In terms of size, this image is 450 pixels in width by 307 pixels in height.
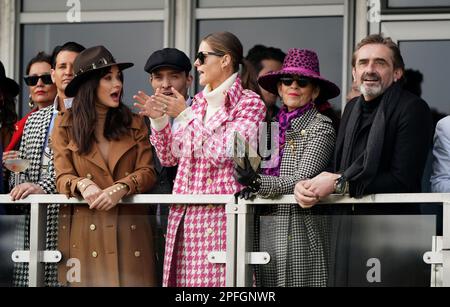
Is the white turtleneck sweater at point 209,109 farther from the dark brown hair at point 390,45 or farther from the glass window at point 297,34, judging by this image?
the glass window at point 297,34

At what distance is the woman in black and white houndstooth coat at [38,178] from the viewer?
10078 millimetres

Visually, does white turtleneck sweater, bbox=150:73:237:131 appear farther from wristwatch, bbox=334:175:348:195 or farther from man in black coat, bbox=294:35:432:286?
wristwatch, bbox=334:175:348:195

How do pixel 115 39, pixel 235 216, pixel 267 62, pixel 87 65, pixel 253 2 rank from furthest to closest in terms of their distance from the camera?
1. pixel 115 39
2. pixel 253 2
3. pixel 267 62
4. pixel 87 65
5. pixel 235 216

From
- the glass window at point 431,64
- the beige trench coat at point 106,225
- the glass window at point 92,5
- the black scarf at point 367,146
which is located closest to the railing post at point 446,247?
the black scarf at point 367,146

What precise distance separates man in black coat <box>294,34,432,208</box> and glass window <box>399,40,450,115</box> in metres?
2.63

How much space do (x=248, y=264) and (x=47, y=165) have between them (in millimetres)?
1758

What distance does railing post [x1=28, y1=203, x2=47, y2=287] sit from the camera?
33.1 feet

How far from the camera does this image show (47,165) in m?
10.5

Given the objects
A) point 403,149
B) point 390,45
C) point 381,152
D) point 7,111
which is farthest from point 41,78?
point 403,149

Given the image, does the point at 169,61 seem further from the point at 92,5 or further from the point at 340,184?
the point at 92,5

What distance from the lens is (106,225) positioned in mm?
9938

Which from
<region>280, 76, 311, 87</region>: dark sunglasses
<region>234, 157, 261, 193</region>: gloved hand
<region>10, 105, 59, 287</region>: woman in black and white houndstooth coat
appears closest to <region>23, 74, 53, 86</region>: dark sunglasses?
<region>10, 105, 59, 287</region>: woman in black and white houndstooth coat

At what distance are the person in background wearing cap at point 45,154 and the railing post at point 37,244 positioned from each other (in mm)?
34

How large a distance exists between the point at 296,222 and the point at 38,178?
80.2 inches
